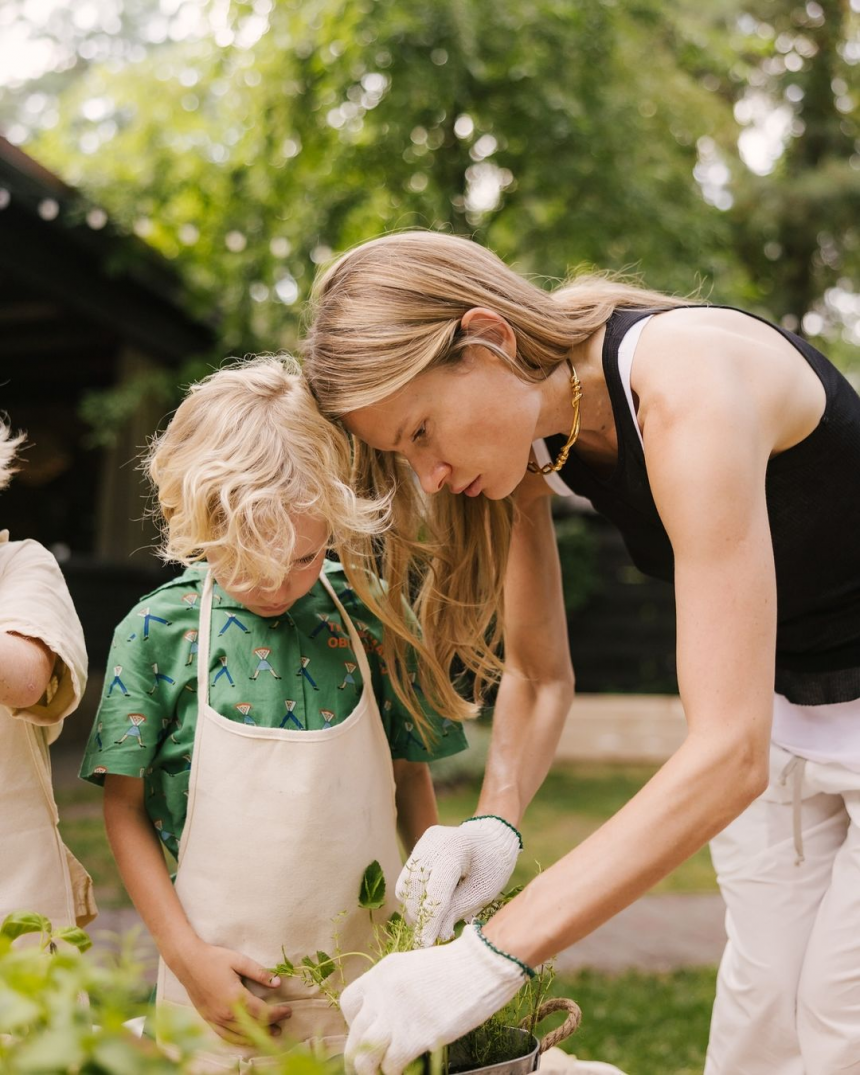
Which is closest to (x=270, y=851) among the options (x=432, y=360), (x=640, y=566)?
(x=432, y=360)

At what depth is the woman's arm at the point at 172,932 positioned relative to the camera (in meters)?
1.49

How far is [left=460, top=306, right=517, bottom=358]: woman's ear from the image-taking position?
156 cm

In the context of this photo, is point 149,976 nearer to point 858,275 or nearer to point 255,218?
point 255,218

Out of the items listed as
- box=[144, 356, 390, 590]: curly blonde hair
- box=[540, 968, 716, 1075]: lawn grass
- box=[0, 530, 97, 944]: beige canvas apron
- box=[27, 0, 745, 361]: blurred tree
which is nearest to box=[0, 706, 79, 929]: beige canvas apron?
box=[0, 530, 97, 944]: beige canvas apron

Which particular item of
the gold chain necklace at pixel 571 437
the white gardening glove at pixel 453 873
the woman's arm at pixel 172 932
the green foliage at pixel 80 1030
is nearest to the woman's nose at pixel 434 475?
the gold chain necklace at pixel 571 437

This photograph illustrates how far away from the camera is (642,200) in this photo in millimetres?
6766

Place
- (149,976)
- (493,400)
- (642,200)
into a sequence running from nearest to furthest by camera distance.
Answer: (493,400)
(149,976)
(642,200)

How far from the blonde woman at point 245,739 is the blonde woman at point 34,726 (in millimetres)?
79

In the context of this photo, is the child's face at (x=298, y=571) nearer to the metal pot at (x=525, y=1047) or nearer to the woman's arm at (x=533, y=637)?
the woman's arm at (x=533, y=637)

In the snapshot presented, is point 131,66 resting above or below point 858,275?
above

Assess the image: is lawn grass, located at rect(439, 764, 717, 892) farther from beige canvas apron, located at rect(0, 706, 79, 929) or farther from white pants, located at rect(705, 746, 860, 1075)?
beige canvas apron, located at rect(0, 706, 79, 929)

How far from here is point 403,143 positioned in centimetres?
667

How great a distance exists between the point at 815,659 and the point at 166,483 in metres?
1.05

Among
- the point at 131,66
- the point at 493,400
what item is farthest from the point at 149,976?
the point at 131,66
